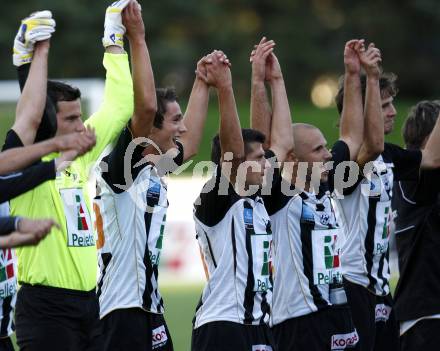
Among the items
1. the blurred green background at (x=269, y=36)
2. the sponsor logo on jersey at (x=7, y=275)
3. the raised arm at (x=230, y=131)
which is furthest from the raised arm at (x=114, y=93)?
the blurred green background at (x=269, y=36)

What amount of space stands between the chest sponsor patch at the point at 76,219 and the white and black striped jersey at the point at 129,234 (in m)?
0.14

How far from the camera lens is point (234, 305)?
21.2 feet

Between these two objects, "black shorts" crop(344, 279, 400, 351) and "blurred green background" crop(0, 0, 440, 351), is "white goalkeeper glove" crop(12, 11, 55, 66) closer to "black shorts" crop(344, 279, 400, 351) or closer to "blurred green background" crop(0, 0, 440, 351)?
"black shorts" crop(344, 279, 400, 351)

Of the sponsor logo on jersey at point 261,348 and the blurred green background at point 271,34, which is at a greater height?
the blurred green background at point 271,34

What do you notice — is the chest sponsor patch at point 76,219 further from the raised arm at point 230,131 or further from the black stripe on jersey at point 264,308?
the black stripe on jersey at point 264,308

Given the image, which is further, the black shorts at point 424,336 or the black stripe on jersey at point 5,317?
the black shorts at point 424,336

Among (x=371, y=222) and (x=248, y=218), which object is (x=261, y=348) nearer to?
(x=248, y=218)

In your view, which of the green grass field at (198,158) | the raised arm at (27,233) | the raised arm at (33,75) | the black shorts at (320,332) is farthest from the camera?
the green grass field at (198,158)

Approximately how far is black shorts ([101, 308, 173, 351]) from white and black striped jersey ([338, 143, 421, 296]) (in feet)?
5.67

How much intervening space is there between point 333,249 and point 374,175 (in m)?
0.80

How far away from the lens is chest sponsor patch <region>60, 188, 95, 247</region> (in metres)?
6.42

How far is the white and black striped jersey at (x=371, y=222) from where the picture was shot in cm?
754

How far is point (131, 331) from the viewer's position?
20.9 feet

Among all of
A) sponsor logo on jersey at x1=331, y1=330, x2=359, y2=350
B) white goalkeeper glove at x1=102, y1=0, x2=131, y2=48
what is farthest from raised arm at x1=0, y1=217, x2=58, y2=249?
sponsor logo on jersey at x1=331, y1=330, x2=359, y2=350
